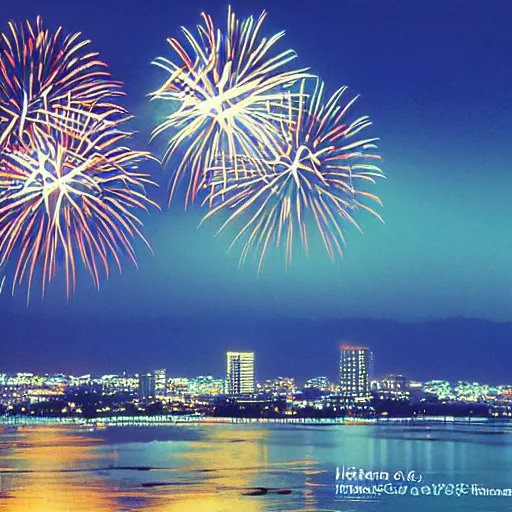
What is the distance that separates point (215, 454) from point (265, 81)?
21.4 meters

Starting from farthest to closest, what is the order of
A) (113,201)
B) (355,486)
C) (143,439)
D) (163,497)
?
(143,439)
(355,486)
(163,497)
(113,201)

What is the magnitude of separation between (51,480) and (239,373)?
42473 mm

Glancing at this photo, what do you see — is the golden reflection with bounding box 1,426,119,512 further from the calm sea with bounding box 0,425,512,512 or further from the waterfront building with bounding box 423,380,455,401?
the waterfront building with bounding box 423,380,455,401

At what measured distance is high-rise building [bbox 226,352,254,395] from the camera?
204 feet

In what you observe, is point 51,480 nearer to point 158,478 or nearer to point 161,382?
point 158,478

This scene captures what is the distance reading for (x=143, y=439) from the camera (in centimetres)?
4444

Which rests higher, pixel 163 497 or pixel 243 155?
pixel 243 155

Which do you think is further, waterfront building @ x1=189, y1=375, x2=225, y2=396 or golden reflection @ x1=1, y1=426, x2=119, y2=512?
waterfront building @ x1=189, y1=375, x2=225, y2=396

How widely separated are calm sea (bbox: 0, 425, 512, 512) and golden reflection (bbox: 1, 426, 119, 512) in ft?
0.08

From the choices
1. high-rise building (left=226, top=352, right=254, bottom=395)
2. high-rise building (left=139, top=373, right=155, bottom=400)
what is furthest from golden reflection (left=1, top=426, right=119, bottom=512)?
high-rise building (left=139, top=373, right=155, bottom=400)

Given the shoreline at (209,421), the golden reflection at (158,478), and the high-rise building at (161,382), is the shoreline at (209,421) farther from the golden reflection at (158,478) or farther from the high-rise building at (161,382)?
the golden reflection at (158,478)

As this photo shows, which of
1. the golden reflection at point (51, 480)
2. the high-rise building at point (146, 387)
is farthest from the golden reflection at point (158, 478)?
the high-rise building at point (146, 387)

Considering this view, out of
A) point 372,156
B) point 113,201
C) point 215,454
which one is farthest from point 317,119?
Answer: point 215,454

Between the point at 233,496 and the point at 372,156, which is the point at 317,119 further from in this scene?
the point at 233,496
